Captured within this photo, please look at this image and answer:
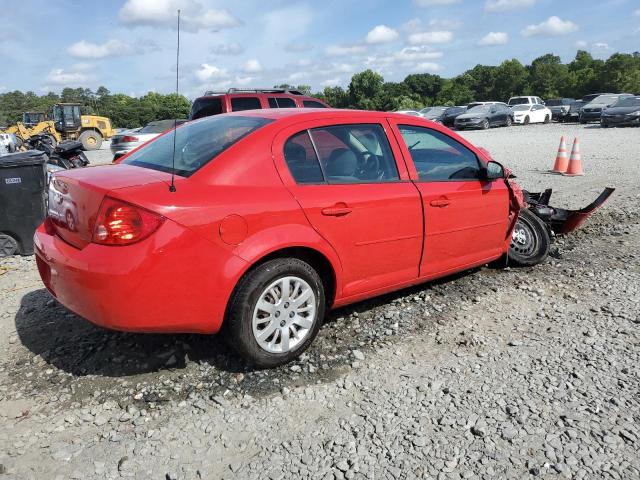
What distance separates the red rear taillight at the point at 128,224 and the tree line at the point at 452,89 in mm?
49210

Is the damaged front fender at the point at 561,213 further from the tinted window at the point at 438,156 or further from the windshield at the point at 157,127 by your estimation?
the windshield at the point at 157,127

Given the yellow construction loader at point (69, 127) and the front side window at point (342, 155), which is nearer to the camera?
the front side window at point (342, 155)

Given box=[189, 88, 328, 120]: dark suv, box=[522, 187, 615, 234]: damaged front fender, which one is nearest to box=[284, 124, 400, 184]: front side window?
box=[522, 187, 615, 234]: damaged front fender

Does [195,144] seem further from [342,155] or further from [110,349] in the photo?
[110,349]

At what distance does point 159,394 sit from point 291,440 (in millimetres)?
911

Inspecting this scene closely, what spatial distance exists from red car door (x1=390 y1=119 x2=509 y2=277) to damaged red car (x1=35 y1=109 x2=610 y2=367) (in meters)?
0.01

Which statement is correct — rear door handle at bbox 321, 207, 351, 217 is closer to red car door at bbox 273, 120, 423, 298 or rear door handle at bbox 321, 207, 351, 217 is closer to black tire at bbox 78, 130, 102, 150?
red car door at bbox 273, 120, 423, 298

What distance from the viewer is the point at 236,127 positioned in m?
3.54

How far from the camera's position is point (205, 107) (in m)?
11.2

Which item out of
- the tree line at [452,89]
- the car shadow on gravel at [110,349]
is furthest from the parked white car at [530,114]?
the car shadow on gravel at [110,349]

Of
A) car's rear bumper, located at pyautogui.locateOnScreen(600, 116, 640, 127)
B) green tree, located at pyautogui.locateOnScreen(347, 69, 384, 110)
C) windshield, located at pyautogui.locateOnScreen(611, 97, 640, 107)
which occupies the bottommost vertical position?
car's rear bumper, located at pyautogui.locateOnScreen(600, 116, 640, 127)

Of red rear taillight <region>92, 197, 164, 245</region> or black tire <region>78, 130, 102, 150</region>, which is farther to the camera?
black tire <region>78, 130, 102, 150</region>

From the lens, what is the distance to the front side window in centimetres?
342

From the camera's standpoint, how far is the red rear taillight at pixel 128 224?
110 inches
